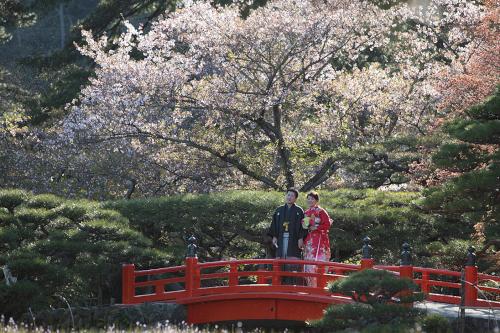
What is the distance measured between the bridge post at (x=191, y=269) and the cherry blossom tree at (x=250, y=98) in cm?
547

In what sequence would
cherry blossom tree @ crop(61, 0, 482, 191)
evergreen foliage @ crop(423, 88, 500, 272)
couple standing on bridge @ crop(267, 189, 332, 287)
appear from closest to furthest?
evergreen foliage @ crop(423, 88, 500, 272), couple standing on bridge @ crop(267, 189, 332, 287), cherry blossom tree @ crop(61, 0, 482, 191)

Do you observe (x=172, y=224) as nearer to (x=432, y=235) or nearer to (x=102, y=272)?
(x=102, y=272)

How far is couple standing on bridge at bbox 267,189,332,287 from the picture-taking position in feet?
47.6

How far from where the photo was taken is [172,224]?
60.6 feet

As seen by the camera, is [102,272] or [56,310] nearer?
[56,310]

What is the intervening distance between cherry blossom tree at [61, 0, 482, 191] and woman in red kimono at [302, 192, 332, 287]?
5.88 meters

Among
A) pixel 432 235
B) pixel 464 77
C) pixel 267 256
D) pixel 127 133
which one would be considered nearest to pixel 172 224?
pixel 267 256

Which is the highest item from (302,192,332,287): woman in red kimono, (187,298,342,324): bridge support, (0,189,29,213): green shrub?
(0,189,29,213): green shrub

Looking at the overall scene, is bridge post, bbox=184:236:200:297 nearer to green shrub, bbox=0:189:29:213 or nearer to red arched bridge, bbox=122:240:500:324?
red arched bridge, bbox=122:240:500:324

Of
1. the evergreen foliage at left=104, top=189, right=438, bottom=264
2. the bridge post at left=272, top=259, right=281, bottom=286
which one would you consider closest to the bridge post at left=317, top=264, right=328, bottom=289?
the bridge post at left=272, top=259, right=281, bottom=286

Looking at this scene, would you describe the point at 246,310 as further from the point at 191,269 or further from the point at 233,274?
the point at 191,269

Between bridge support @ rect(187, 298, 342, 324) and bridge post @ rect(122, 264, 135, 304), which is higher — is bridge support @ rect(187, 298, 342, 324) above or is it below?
below

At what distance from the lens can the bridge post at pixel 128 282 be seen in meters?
15.2

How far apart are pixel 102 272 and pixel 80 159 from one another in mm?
8686
